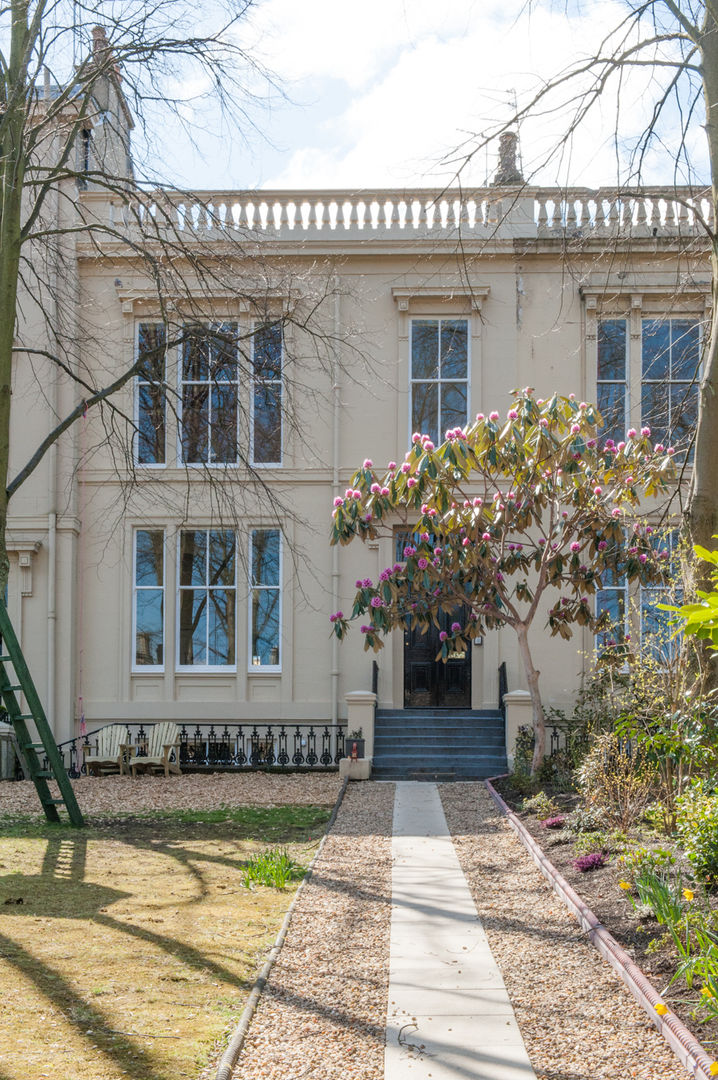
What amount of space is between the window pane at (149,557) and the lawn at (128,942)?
7607 millimetres

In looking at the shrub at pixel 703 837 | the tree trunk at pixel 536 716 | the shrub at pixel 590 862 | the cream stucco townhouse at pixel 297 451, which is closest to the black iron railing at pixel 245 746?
the cream stucco townhouse at pixel 297 451

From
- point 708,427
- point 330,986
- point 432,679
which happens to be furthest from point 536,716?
point 330,986

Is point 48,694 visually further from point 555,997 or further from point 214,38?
point 555,997

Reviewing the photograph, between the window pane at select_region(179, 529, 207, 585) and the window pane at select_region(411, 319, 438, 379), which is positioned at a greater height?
the window pane at select_region(411, 319, 438, 379)

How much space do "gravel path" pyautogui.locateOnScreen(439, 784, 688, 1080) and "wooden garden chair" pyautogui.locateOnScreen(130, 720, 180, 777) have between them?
849 centimetres

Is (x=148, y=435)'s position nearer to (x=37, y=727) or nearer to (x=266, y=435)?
(x=266, y=435)

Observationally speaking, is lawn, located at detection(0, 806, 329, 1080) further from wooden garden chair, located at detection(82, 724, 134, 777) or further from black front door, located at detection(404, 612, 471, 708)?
black front door, located at detection(404, 612, 471, 708)

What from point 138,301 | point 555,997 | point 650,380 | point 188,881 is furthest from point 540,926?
point 138,301

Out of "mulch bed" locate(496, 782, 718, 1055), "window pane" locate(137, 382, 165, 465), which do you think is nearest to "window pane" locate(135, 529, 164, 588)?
"window pane" locate(137, 382, 165, 465)

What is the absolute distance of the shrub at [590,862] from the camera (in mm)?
8242

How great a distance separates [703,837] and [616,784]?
3.06 m

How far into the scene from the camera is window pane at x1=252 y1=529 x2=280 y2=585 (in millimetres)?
18781

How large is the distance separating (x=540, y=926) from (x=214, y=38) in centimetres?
879

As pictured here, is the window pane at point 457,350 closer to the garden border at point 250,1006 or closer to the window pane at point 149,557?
the window pane at point 149,557
